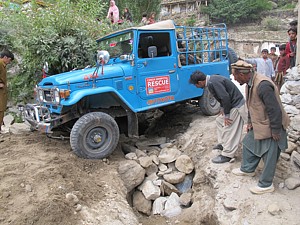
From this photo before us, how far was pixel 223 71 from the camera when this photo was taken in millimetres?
6320

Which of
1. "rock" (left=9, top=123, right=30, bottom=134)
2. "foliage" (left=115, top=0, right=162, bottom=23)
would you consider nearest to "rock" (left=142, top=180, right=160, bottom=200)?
"rock" (left=9, top=123, right=30, bottom=134)

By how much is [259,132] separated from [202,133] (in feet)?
6.95

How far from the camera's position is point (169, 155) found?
16.0 feet

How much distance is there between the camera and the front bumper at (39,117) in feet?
13.5

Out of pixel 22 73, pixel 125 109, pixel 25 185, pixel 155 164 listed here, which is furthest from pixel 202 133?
pixel 22 73

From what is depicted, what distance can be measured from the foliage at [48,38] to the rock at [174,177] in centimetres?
307

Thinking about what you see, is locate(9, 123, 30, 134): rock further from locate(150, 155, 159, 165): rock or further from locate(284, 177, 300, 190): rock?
locate(284, 177, 300, 190): rock

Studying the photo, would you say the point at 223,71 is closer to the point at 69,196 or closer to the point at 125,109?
the point at 125,109

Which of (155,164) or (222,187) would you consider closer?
(222,187)

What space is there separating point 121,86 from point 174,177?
1.76 metres

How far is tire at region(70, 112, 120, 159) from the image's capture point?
408 centimetres

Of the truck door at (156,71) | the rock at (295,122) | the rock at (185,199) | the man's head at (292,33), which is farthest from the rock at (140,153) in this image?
the man's head at (292,33)

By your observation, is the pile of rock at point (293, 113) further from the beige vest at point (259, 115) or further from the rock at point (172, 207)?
the rock at point (172, 207)

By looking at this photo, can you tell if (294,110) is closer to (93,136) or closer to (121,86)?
(121,86)
